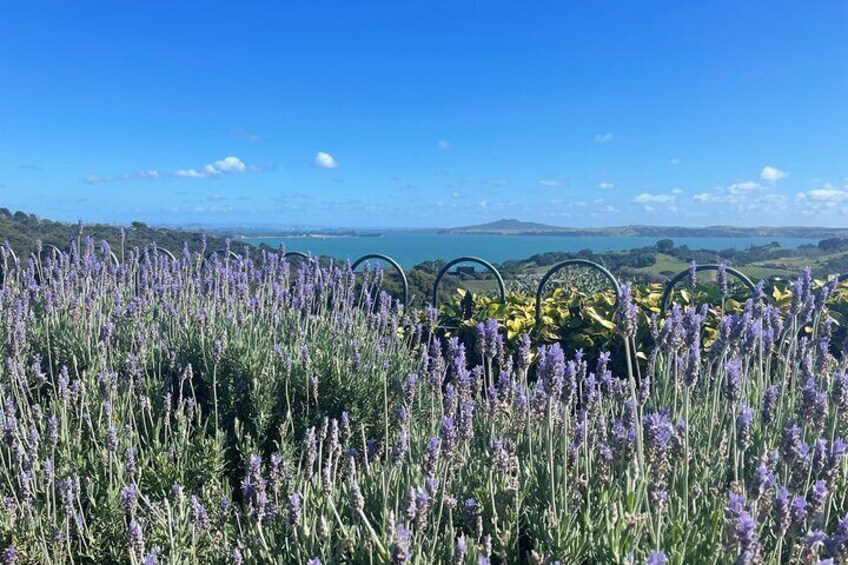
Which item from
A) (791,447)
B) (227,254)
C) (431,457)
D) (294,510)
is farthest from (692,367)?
(227,254)

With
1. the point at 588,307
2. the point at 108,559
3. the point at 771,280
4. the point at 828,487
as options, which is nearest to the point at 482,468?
the point at 828,487

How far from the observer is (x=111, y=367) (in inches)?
125

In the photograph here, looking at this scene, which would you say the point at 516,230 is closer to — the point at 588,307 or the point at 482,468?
the point at 588,307

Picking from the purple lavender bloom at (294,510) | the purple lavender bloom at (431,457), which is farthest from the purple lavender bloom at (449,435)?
the purple lavender bloom at (294,510)

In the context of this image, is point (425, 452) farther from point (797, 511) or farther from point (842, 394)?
point (842, 394)

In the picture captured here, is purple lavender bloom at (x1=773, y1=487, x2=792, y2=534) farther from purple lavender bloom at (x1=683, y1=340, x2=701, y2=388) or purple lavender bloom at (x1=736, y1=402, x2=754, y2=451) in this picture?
purple lavender bloom at (x1=683, y1=340, x2=701, y2=388)

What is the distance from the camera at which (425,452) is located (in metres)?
1.78

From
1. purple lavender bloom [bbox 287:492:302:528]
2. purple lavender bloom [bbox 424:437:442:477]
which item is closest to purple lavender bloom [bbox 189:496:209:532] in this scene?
purple lavender bloom [bbox 287:492:302:528]

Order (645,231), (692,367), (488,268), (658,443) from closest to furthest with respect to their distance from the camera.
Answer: (658,443) < (692,367) < (488,268) < (645,231)

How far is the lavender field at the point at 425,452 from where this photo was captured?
151cm

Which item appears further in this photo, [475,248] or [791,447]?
[475,248]

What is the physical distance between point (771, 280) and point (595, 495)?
3.70m

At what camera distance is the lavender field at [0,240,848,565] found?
1.51 meters

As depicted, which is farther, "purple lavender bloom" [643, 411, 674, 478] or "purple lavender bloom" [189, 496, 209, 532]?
"purple lavender bloom" [189, 496, 209, 532]
